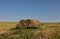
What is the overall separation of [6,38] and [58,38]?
575 centimetres

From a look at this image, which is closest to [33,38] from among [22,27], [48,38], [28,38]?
[28,38]

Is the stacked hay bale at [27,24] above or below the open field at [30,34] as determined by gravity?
above

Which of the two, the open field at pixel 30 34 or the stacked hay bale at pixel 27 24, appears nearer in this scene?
the open field at pixel 30 34

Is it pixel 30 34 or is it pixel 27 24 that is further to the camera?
pixel 27 24

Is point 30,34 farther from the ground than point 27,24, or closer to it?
closer to it

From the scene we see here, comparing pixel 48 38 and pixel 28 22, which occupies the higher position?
pixel 28 22

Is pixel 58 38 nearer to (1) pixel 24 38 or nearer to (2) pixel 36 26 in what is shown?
(1) pixel 24 38

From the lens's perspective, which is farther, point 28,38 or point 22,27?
point 22,27

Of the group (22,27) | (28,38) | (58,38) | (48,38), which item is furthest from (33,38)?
(22,27)

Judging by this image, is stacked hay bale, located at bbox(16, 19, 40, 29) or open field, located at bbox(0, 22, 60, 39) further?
stacked hay bale, located at bbox(16, 19, 40, 29)

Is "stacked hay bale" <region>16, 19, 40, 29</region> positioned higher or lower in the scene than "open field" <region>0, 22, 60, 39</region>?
higher

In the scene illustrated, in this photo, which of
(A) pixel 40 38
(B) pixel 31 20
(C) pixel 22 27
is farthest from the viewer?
(B) pixel 31 20

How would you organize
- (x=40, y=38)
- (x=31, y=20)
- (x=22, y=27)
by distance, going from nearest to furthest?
(x=40, y=38)
(x=22, y=27)
(x=31, y=20)

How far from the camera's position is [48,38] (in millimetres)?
19547
